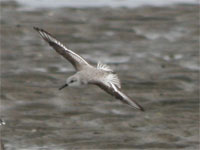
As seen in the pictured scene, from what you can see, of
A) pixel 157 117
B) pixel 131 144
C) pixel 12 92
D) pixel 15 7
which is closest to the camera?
pixel 131 144

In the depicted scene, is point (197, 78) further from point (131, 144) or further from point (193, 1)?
point (193, 1)

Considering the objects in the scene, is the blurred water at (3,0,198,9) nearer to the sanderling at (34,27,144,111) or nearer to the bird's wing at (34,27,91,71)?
the bird's wing at (34,27,91,71)

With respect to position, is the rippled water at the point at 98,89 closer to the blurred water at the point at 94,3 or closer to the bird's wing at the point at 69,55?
the blurred water at the point at 94,3

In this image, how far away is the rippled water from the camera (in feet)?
37.5

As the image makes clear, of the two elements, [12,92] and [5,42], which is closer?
[12,92]

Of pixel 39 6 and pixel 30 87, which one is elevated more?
pixel 39 6

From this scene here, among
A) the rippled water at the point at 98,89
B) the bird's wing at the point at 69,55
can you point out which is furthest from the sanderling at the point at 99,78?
the rippled water at the point at 98,89

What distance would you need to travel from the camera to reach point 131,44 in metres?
16.2

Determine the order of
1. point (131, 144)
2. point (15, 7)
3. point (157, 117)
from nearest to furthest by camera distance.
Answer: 1. point (131, 144)
2. point (157, 117)
3. point (15, 7)

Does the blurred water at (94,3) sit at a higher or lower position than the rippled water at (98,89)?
higher

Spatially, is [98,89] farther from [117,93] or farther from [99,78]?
[117,93]

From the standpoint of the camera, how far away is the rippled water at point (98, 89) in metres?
11.4

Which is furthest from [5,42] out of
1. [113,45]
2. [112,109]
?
[112,109]

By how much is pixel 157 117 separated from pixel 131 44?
4170 mm
